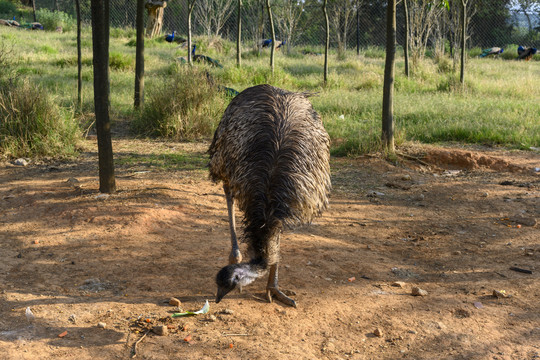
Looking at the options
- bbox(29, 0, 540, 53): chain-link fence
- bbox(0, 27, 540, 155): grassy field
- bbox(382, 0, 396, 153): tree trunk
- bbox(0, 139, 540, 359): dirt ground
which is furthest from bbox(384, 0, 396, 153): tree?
bbox(29, 0, 540, 53): chain-link fence

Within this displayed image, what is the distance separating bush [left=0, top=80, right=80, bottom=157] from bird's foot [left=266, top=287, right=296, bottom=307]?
192 inches

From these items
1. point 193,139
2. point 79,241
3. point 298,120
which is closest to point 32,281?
point 79,241

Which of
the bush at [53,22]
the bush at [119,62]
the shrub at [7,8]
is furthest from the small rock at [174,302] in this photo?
the shrub at [7,8]

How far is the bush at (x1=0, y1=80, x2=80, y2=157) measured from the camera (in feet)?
25.4

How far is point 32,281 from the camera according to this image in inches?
172

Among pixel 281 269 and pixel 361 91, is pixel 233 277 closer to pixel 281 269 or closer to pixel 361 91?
pixel 281 269

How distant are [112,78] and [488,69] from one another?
12.5m

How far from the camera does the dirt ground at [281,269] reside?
11.9 ft

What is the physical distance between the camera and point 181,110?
9438mm

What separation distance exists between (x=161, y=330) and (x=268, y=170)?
4.24 feet

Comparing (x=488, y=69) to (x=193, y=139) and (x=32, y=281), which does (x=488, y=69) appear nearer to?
(x=193, y=139)

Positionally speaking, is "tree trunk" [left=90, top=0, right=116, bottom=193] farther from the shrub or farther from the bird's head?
the shrub

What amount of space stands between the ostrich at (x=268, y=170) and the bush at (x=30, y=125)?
3846 millimetres

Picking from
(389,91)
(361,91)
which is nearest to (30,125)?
(389,91)
